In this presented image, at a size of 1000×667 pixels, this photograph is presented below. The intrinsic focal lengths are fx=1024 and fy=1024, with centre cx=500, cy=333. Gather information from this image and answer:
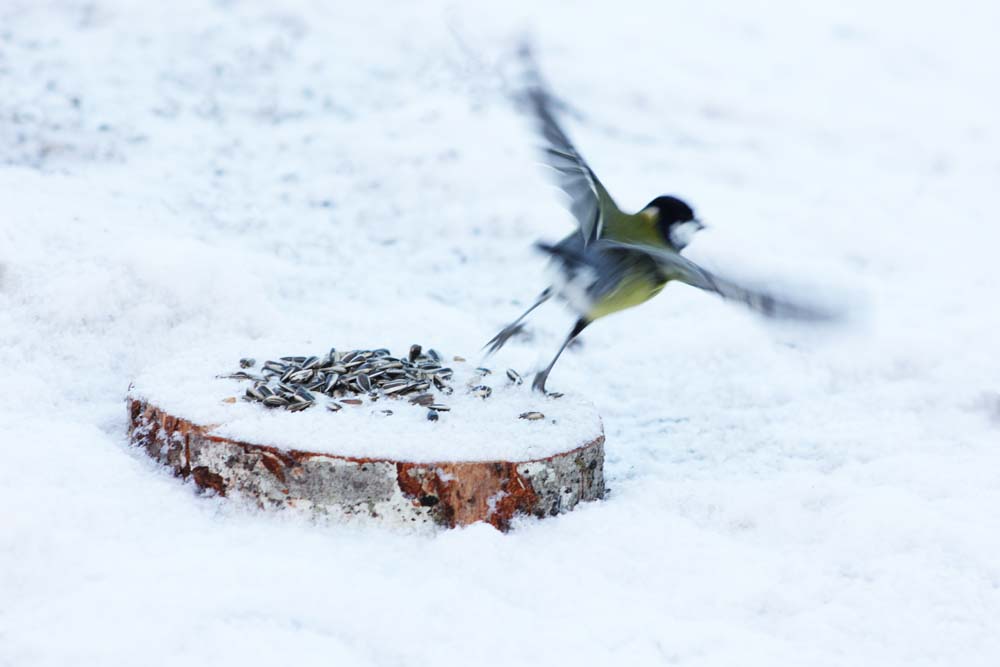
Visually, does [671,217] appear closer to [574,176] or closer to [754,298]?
[574,176]

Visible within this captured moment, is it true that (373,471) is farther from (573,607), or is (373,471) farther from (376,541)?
(573,607)

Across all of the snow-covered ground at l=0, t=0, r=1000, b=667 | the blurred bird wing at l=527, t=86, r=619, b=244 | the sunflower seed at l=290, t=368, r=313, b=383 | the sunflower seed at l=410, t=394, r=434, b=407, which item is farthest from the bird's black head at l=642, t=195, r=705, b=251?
the sunflower seed at l=290, t=368, r=313, b=383

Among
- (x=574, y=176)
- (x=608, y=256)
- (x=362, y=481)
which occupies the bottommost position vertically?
(x=362, y=481)

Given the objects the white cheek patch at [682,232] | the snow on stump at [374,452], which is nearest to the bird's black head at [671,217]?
the white cheek patch at [682,232]

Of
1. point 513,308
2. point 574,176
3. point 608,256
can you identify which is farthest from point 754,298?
point 513,308

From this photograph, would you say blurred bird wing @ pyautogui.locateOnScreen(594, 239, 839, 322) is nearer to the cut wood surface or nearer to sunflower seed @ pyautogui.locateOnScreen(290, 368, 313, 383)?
the cut wood surface

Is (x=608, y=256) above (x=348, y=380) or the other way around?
above

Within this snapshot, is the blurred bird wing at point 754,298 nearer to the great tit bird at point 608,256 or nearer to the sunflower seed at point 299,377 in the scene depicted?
the great tit bird at point 608,256
